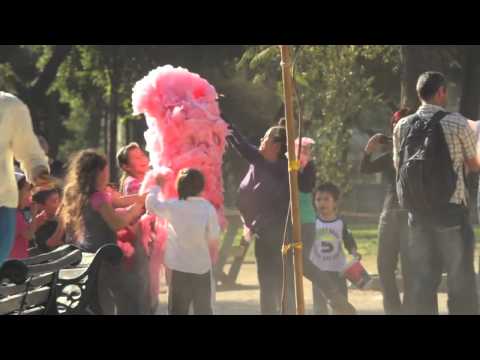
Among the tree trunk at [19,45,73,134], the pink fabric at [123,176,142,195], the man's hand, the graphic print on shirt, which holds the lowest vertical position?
the graphic print on shirt

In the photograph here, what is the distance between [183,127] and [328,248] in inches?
83.1

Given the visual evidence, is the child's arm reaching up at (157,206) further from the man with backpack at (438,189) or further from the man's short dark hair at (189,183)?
the man with backpack at (438,189)

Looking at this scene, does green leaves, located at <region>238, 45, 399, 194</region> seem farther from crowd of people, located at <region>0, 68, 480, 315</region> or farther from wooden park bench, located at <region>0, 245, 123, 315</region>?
wooden park bench, located at <region>0, 245, 123, 315</region>

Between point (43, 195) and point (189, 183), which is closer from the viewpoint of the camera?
point (189, 183)

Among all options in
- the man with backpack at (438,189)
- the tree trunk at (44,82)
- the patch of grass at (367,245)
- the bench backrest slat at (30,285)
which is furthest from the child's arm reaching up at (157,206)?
the tree trunk at (44,82)

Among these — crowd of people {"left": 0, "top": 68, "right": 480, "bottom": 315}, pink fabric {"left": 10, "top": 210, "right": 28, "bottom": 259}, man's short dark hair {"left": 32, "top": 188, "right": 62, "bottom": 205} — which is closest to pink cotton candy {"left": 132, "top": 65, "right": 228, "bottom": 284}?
crowd of people {"left": 0, "top": 68, "right": 480, "bottom": 315}

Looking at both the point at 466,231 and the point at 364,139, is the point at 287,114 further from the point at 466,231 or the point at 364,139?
the point at 364,139

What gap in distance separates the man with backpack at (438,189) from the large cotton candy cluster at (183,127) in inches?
49.9

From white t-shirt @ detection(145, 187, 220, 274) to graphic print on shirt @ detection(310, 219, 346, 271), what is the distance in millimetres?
2061

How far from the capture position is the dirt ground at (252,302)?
10832 millimetres

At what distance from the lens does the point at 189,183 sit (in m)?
7.62

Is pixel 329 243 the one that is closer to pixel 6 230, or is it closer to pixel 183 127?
pixel 183 127

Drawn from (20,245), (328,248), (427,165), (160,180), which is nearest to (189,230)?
(160,180)

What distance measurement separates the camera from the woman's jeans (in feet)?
17.1
